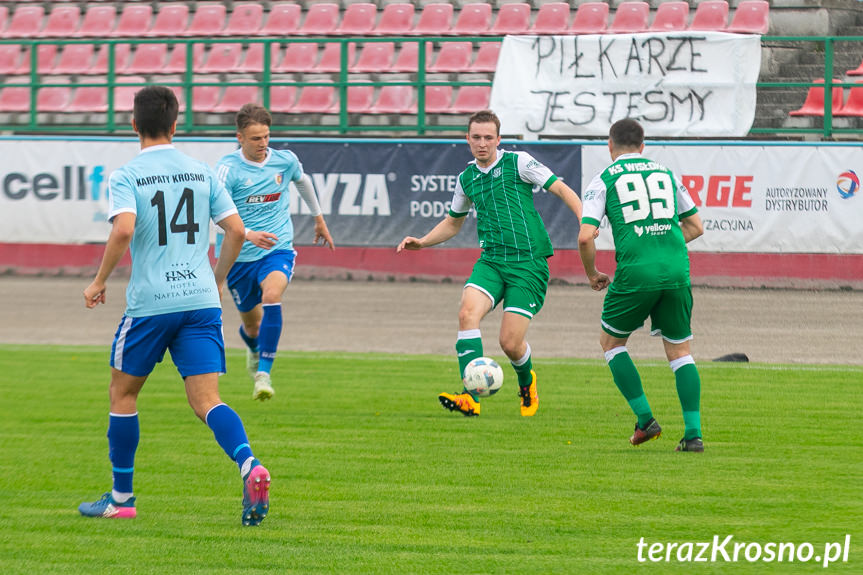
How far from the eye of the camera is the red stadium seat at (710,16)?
2188 cm

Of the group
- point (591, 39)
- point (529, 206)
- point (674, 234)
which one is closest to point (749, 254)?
point (591, 39)

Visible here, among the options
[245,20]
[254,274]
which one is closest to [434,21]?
[245,20]

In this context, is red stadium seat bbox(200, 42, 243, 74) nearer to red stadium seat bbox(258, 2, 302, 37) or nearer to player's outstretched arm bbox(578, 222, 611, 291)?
red stadium seat bbox(258, 2, 302, 37)

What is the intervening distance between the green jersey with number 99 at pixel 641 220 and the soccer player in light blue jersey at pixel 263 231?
3.30 metres

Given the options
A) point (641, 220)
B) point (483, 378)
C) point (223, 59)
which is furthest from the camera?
point (223, 59)

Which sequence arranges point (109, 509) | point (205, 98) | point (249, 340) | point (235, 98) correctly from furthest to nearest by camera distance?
1. point (205, 98)
2. point (235, 98)
3. point (249, 340)
4. point (109, 509)

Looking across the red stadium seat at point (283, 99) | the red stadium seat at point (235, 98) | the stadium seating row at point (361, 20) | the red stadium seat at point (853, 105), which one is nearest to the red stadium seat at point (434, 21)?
the stadium seating row at point (361, 20)

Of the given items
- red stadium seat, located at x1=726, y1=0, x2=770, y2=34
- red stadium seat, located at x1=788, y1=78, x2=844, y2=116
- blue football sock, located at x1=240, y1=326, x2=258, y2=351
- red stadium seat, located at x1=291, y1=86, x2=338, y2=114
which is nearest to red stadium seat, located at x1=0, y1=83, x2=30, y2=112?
red stadium seat, located at x1=291, y1=86, x2=338, y2=114

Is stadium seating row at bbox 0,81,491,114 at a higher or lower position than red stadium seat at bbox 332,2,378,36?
lower

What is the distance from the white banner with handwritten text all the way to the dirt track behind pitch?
251 cm

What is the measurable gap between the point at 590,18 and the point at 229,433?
18395mm

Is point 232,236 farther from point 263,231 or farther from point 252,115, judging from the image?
point 263,231

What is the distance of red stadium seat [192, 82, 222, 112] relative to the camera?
23.6m

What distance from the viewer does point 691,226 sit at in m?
7.84
